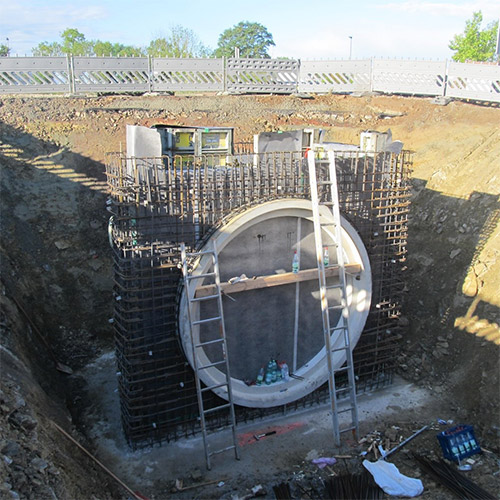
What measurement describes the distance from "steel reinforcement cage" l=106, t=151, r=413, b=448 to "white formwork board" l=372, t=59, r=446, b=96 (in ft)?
38.9

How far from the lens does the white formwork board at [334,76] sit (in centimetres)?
2228

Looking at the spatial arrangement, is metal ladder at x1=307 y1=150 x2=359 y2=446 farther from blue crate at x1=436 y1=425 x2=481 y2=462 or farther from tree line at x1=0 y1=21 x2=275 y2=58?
tree line at x1=0 y1=21 x2=275 y2=58

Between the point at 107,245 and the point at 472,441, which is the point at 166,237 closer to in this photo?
the point at 107,245

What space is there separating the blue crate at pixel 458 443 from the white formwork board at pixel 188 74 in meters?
16.8

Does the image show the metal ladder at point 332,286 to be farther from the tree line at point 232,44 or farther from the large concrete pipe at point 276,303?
the tree line at point 232,44

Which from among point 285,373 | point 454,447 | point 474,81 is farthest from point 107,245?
point 474,81

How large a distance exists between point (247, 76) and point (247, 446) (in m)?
16.5

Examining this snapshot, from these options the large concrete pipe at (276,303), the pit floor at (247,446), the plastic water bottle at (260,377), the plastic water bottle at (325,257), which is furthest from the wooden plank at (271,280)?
the pit floor at (247,446)

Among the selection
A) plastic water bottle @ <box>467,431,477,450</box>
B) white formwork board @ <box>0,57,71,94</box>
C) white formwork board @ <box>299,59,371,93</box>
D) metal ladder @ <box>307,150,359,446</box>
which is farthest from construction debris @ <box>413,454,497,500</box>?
white formwork board @ <box>0,57,71,94</box>

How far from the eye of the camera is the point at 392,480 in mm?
8898

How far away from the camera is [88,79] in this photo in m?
19.4

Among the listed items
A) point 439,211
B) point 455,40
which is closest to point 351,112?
point 439,211

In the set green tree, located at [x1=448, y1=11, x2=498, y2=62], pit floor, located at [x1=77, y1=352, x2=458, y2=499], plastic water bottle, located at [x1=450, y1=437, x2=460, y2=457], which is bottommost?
pit floor, located at [x1=77, y1=352, x2=458, y2=499]

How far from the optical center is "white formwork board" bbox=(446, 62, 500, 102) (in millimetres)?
19766
